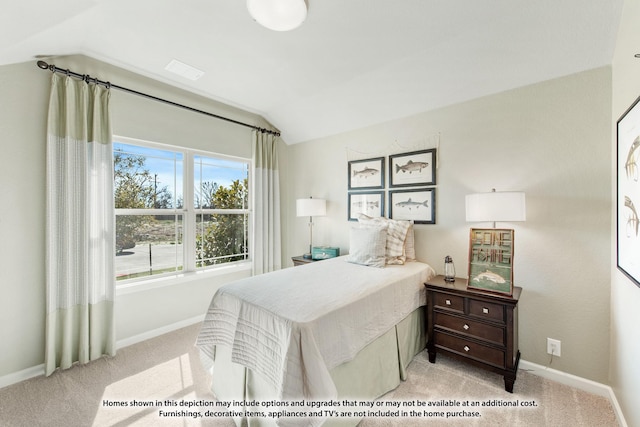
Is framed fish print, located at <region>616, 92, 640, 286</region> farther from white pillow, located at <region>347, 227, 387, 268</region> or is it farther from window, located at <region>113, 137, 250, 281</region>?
window, located at <region>113, 137, 250, 281</region>

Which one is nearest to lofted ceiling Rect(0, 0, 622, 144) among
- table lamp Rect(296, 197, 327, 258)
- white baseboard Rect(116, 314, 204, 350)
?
table lamp Rect(296, 197, 327, 258)

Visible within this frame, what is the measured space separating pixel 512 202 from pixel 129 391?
3154 millimetres

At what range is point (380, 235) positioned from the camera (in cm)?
256

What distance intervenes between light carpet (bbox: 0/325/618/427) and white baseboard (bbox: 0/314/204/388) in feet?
0.20

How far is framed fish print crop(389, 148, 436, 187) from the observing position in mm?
2702

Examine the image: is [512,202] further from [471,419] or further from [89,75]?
[89,75]

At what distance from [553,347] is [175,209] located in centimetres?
386

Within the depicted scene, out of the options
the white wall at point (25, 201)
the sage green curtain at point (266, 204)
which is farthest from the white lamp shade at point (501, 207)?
the white wall at point (25, 201)

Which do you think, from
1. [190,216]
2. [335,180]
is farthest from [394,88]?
[190,216]

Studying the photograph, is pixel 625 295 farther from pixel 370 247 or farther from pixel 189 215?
pixel 189 215

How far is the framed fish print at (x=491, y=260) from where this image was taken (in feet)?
6.57

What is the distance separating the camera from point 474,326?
2027mm

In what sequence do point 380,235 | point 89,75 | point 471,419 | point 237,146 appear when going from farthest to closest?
point 237,146 → point 380,235 → point 89,75 → point 471,419

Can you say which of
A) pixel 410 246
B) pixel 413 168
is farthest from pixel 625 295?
pixel 413 168
